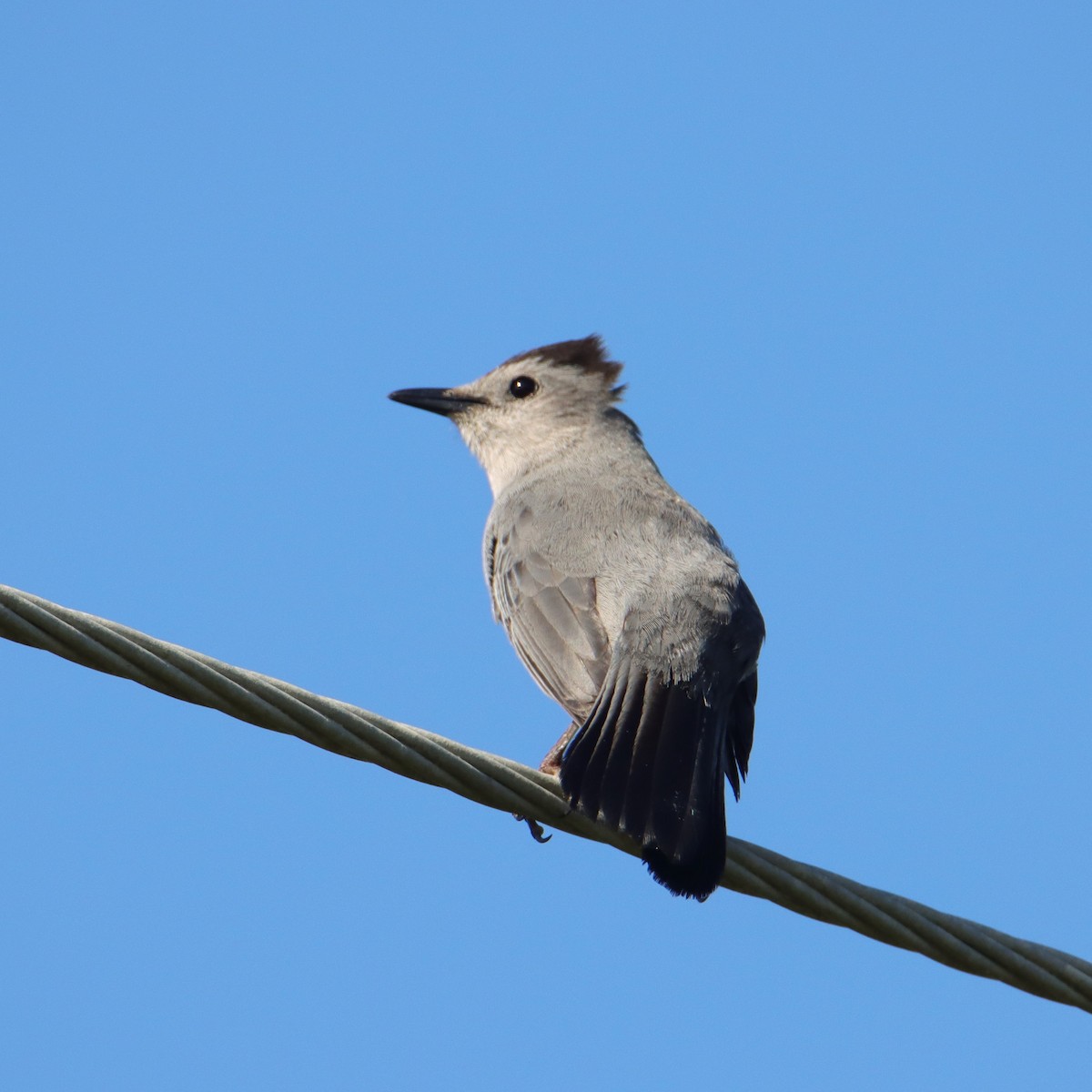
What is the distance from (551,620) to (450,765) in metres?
1.88

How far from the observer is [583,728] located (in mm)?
4637

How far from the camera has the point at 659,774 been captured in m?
4.41

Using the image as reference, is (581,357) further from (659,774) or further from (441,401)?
(659,774)

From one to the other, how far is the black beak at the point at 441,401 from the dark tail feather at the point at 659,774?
123 inches

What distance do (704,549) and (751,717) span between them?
0.71m

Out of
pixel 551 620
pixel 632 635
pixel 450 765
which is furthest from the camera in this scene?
pixel 551 620

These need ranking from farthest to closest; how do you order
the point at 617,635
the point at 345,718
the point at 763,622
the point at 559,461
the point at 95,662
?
the point at 559,461, the point at 763,622, the point at 617,635, the point at 345,718, the point at 95,662

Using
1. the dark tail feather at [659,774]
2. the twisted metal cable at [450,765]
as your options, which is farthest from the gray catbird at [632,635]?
the twisted metal cable at [450,765]

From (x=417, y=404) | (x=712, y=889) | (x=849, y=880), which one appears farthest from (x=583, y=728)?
(x=417, y=404)

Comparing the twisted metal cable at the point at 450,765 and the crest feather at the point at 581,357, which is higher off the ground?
the crest feather at the point at 581,357

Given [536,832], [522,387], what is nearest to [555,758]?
[536,832]

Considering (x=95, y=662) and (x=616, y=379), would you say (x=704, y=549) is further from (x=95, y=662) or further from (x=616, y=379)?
(x=95, y=662)

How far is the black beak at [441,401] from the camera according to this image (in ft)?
25.4

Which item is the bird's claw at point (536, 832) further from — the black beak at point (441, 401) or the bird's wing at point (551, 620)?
the black beak at point (441, 401)
